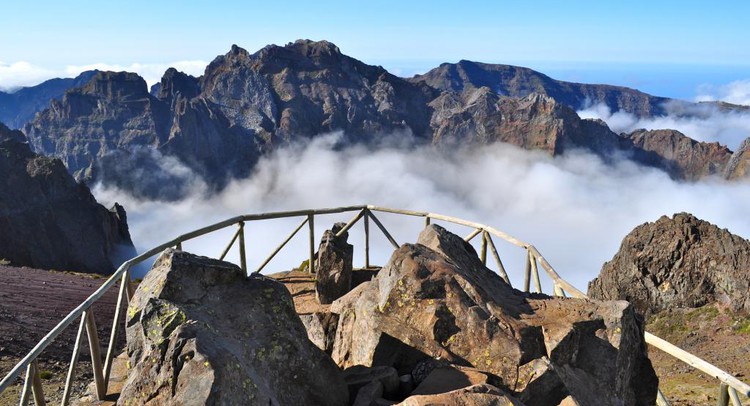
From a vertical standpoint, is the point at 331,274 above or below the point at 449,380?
below

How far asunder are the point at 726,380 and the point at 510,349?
441 centimetres

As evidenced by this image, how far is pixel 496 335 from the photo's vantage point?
9.65 metres

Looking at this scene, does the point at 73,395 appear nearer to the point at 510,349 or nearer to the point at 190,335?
the point at 190,335

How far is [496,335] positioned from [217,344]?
4.61 m

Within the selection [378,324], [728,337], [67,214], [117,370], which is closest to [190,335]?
[378,324]

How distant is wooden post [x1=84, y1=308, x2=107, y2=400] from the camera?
10.5m

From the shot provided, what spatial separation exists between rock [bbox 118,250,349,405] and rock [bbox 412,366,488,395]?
128 cm

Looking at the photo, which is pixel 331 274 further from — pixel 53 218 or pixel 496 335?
pixel 53 218

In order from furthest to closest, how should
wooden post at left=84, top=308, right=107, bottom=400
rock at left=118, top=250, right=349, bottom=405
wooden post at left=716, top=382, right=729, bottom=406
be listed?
1. wooden post at left=716, top=382, right=729, bottom=406
2. wooden post at left=84, top=308, right=107, bottom=400
3. rock at left=118, top=250, right=349, bottom=405

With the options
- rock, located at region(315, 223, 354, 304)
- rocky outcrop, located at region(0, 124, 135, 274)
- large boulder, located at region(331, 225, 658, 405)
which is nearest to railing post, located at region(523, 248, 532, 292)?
large boulder, located at region(331, 225, 658, 405)

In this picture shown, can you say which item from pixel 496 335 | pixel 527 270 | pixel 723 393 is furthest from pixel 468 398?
pixel 527 270

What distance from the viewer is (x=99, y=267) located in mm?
132000

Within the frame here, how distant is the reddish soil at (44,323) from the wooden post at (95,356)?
5384mm

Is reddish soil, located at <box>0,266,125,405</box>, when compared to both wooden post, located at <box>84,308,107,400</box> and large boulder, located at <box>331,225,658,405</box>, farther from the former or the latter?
large boulder, located at <box>331,225,658,405</box>
